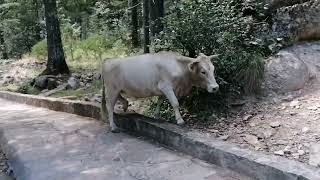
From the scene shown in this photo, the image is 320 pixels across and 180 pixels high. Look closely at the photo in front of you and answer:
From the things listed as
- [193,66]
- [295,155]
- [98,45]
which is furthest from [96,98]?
[98,45]

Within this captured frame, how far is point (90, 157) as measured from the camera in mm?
5949

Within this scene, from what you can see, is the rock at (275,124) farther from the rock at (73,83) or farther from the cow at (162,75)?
the rock at (73,83)

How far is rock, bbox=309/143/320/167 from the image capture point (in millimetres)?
4671

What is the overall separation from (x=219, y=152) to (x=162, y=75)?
1.67 metres

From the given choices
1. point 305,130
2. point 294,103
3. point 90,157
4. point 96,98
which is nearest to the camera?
point 305,130

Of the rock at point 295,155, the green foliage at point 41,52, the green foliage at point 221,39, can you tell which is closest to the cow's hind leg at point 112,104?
the green foliage at point 221,39

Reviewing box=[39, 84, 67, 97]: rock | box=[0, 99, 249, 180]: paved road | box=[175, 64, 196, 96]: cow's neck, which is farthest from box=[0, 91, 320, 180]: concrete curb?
box=[39, 84, 67, 97]: rock

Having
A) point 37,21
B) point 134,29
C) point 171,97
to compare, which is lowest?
point 171,97

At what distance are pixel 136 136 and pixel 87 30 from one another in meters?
22.9

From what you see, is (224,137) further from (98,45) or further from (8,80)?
(8,80)

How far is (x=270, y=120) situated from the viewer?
19.8ft

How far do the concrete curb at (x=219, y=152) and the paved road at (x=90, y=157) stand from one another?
0.11m

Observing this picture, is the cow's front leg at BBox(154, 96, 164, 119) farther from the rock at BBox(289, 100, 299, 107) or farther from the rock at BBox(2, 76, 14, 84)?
the rock at BBox(2, 76, 14, 84)

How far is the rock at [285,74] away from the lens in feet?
22.6
